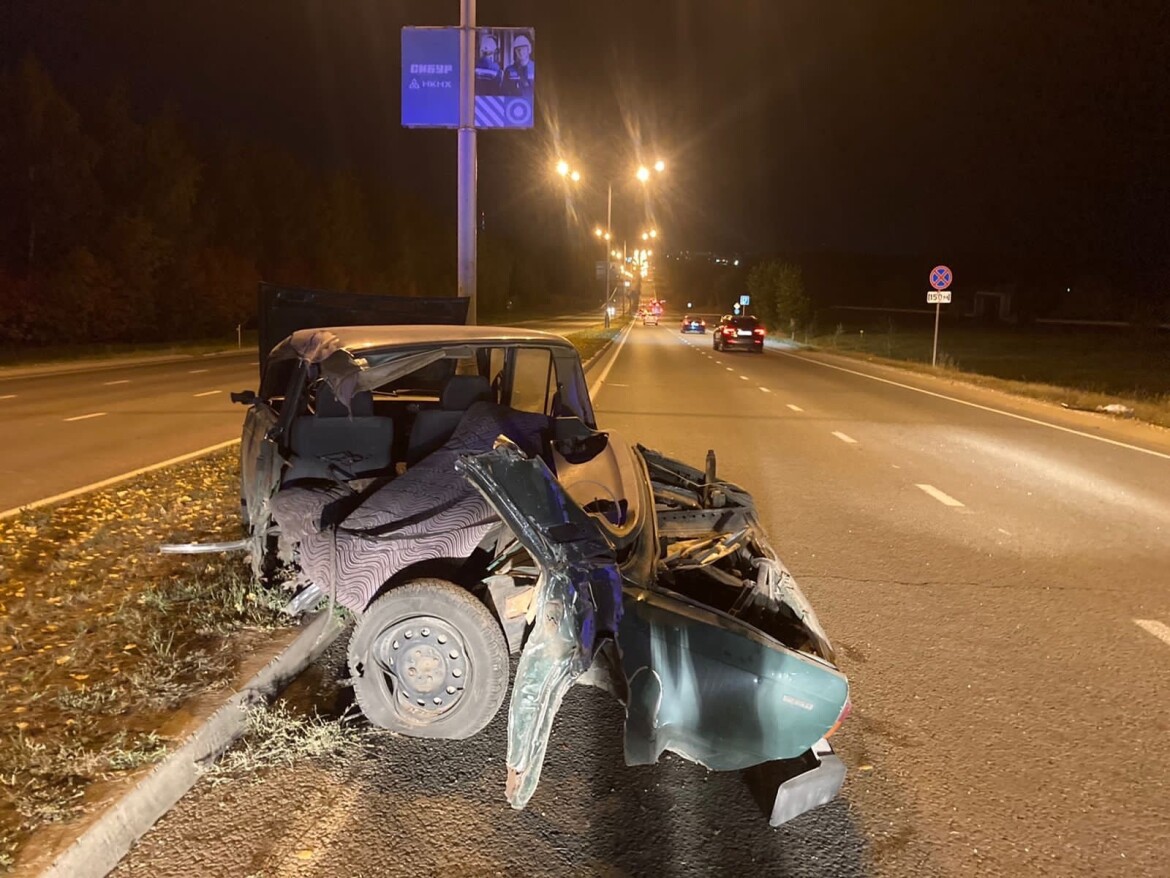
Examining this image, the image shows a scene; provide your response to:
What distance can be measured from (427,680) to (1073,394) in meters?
22.0

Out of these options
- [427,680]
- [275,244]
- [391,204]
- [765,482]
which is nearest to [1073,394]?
[765,482]

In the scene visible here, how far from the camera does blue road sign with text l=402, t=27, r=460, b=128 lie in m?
13.6

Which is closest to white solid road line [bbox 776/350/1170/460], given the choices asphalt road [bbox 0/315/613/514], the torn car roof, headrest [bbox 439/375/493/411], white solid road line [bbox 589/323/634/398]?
white solid road line [bbox 589/323/634/398]

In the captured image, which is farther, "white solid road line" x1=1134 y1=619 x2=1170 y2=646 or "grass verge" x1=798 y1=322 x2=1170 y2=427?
"grass verge" x1=798 y1=322 x2=1170 y2=427

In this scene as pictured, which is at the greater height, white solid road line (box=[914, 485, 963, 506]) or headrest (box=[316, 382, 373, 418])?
headrest (box=[316, 382, 373, 418])

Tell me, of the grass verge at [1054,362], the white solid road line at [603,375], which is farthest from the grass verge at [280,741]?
the grass verge at [1054,362]

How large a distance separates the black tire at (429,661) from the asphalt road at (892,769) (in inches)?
5.3

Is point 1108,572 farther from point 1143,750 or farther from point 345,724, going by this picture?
point 345,724

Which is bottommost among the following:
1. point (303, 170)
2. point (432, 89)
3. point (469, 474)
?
point (469, 474)

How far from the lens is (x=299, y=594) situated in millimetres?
5332

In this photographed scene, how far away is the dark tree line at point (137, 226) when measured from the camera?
39.0m

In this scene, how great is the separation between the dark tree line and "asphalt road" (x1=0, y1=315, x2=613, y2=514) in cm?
1524

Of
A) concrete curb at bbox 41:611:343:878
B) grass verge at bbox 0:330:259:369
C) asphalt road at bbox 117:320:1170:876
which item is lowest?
grass verge at bbox 0:330:259:369

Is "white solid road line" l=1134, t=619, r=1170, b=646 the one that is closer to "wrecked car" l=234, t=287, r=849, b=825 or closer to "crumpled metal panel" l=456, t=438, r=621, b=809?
"wrecked car" l=234, t=287, r=849, b=825
